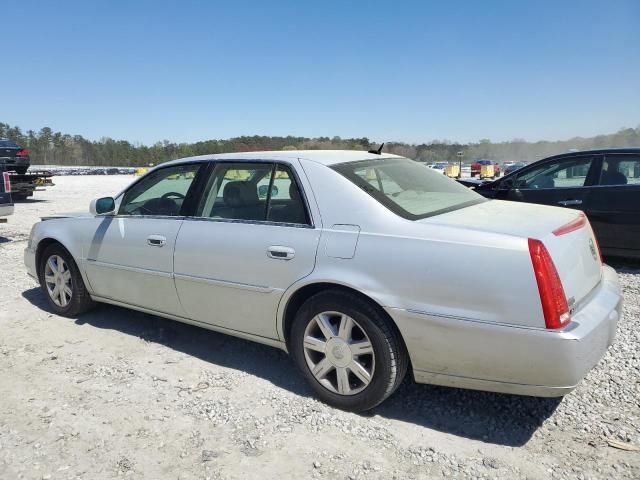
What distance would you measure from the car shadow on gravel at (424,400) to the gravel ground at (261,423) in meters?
0.01

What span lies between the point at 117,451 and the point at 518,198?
19.2 feet

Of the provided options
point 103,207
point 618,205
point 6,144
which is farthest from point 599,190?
point 6,144

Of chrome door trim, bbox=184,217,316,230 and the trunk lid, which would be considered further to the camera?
chrome door trim, bbox=184,217,316,230

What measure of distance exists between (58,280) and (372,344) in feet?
11.2

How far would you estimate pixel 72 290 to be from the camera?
15.1 feet

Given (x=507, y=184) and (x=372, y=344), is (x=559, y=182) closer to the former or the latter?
(x=507, y=184)

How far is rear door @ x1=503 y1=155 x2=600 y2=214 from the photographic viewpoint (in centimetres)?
638

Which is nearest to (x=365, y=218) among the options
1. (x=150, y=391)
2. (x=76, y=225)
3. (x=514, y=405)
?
(x=514, y=405)

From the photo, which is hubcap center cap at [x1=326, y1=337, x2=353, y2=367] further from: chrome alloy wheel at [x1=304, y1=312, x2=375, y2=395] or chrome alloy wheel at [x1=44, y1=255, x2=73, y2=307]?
chrome alloy wheel at [x1=44, y1=255, x2=73, y2=307]

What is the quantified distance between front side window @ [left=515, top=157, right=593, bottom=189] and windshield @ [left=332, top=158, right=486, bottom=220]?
11.5ft

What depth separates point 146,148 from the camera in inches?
5030

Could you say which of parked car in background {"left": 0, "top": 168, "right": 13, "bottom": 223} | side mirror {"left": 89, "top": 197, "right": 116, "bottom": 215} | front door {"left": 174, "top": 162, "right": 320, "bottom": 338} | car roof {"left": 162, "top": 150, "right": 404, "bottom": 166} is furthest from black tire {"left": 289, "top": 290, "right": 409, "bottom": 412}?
parked car in background {"left": 0, "top": 168, "right": 13, "bottom": 223}

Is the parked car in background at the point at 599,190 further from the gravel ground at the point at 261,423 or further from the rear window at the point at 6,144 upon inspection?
the rear window at the point at 6,144

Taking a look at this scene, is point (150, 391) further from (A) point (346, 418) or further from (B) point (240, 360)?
(A) point (346, 418)
